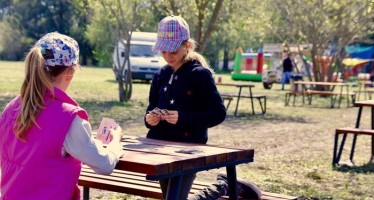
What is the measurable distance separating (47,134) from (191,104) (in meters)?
1.33

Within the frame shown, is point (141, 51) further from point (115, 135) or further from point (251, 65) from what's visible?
point (115, 135)

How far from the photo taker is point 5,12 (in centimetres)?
7800

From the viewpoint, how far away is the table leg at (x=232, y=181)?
12.9ft

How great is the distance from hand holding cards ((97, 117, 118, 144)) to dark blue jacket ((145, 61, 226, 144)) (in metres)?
0.59

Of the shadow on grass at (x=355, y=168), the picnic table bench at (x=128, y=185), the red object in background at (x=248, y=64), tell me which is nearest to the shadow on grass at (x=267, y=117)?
the shadow on grass at (x=355, y=168)

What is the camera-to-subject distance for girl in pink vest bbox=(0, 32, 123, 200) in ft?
9.69

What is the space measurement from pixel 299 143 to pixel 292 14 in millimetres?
14294

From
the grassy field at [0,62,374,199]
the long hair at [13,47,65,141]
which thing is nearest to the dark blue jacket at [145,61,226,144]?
the long hair at [13,47,65,141]

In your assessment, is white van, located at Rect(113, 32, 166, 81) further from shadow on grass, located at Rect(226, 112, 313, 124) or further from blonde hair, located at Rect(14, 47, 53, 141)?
blonde hair, located at Rect(14, 47, 53, 141)

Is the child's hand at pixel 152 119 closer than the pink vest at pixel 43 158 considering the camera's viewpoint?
No

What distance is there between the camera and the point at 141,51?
30672 millimetres

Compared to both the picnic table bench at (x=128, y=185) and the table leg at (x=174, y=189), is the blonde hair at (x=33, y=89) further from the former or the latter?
the picnic table bench at (x=128, y=185)

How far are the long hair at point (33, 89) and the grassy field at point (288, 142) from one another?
348cm

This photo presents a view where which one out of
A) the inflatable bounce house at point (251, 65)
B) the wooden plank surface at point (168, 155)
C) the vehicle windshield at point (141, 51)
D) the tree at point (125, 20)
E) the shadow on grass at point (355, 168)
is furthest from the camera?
the inflatable bounce house at point (251, 65)
